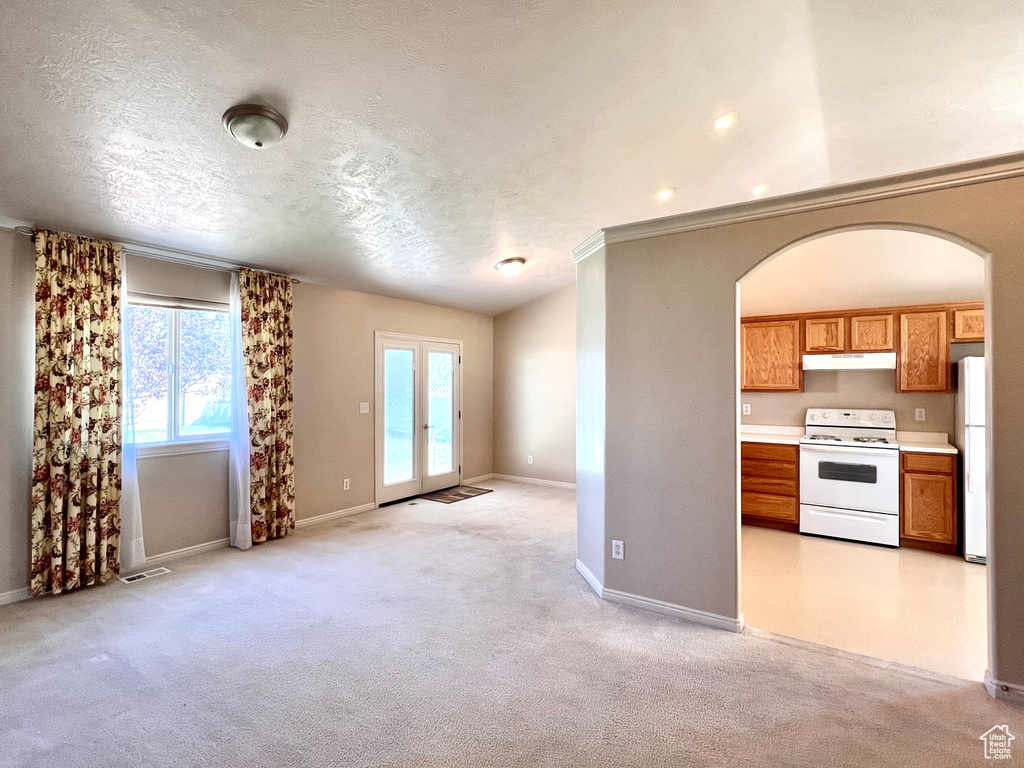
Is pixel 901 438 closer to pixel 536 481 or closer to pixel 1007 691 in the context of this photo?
pixel 1007 691

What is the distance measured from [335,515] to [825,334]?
5428mm

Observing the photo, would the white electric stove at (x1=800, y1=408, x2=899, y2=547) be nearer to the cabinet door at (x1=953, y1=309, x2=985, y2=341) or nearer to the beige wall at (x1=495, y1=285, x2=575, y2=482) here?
the cabinet door at (x1=953, y1=309, x2=985, y2=341)

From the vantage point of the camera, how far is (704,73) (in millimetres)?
2582

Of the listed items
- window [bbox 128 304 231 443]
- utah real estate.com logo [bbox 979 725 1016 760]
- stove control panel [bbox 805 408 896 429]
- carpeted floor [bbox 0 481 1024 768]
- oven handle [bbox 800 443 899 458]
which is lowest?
utah real estate.com logo [bbox 979 725 1016 760]

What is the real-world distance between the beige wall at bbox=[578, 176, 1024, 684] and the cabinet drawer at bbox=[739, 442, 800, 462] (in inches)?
89.7

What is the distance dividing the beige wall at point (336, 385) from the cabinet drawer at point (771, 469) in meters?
4.10

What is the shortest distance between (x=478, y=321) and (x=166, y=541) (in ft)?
14.9

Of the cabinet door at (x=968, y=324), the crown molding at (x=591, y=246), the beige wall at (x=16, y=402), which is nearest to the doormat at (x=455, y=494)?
the crown molding at (x=591, y=246)

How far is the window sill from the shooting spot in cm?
371

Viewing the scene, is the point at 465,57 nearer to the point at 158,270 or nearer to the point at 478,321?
the point at 158,270

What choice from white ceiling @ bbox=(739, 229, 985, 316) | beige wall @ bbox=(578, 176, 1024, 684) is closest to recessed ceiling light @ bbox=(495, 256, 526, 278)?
beige wall @ bbox=(578, 176, 1024, 684)

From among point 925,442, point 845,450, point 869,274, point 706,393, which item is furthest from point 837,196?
point 925,442

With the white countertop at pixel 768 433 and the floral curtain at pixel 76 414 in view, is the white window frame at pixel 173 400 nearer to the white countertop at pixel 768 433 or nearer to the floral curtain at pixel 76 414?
the floral curtain at pixel 76 414

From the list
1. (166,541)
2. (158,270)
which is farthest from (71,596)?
(158,270)
